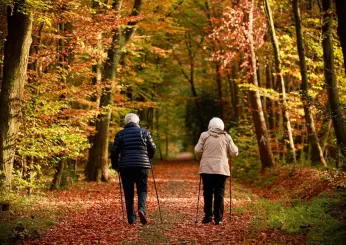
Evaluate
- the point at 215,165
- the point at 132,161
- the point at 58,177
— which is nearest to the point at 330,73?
the point at 215,165

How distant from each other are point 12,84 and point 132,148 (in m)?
3.46

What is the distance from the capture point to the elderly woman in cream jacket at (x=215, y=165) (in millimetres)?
8930

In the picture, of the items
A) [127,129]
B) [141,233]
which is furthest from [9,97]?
[141,233]

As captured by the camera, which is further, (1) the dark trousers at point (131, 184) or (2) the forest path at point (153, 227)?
(1) the dark trousers at point (131, 184)

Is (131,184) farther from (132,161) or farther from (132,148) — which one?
(132,148)

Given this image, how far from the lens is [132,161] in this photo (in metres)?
8.91

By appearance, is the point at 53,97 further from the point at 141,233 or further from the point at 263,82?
the point at 263,82

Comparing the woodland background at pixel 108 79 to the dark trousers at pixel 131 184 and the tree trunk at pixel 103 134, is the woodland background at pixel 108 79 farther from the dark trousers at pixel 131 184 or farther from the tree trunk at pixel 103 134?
the dark trousers at pixel 131 184

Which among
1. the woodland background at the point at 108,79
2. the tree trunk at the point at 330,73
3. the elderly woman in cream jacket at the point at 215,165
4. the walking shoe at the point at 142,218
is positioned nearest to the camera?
the walking shoe at the point at 142,218

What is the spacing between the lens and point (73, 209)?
35.5 ft

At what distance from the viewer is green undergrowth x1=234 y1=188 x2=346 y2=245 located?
6.82 m

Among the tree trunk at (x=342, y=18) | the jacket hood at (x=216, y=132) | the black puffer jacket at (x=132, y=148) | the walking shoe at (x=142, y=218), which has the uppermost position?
the tree trunk at (x=342, y=18)

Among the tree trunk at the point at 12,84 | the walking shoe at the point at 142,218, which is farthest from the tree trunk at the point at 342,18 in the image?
the tree trunk at the point at 12,84

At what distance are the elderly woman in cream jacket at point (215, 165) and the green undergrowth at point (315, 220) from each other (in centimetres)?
83
